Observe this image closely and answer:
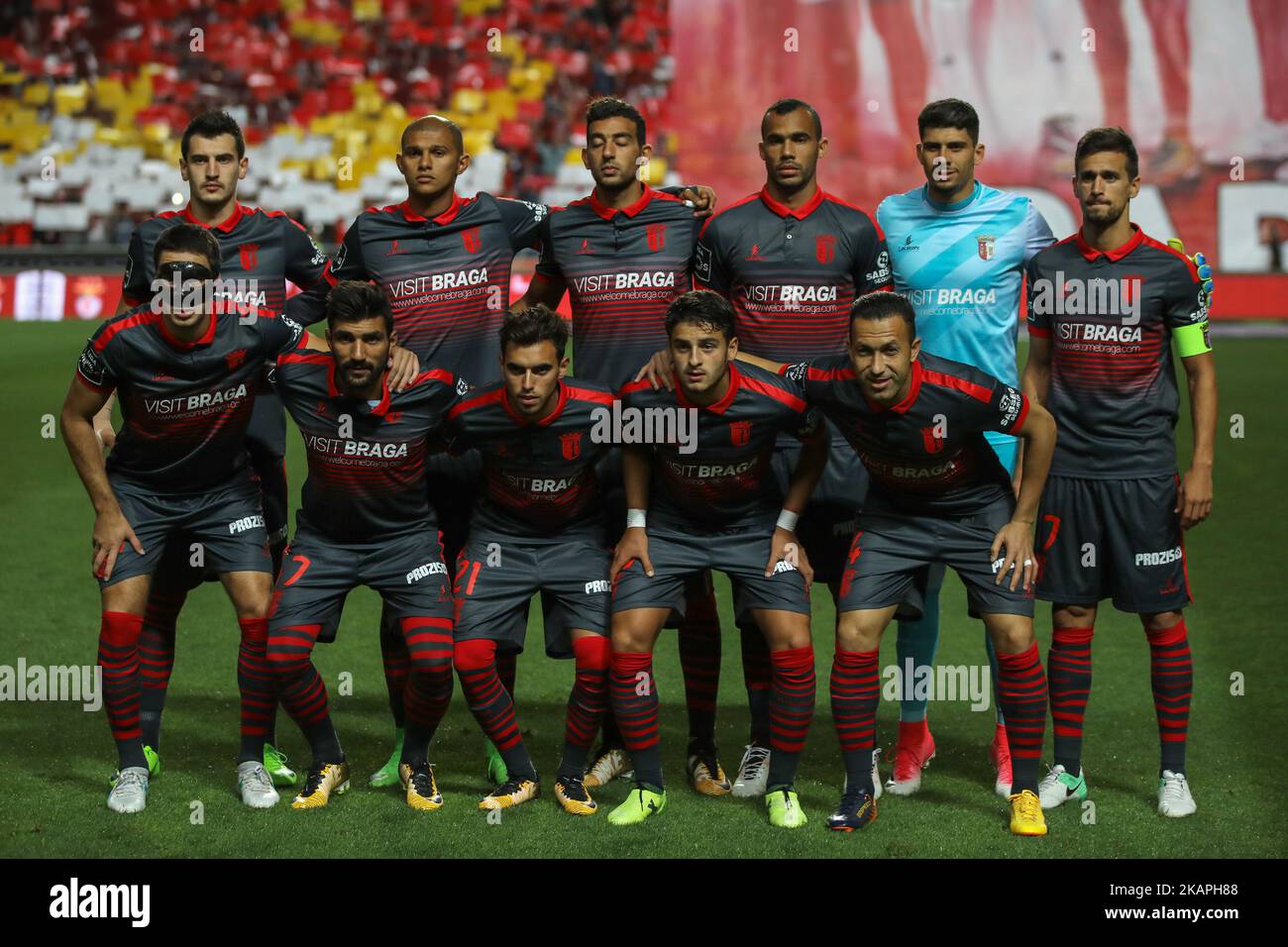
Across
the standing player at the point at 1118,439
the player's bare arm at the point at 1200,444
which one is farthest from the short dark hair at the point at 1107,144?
the player's bare arm at the point at 1200,444

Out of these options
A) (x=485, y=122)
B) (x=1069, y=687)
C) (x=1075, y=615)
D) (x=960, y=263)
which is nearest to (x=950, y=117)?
(x=960, y=263)

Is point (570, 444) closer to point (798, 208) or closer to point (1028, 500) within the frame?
point (798, 208)

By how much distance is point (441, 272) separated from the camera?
5.42m

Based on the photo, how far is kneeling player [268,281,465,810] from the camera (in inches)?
198

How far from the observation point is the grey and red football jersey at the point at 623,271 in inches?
213

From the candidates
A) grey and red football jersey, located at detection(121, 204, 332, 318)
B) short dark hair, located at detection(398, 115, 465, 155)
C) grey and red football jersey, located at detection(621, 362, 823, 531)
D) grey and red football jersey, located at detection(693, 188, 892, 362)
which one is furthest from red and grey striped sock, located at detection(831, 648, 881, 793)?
grey and red football jersey, located at detection(121, 204, 332, 318)

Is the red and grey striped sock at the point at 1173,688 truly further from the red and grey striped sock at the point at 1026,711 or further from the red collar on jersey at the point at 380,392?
the red collar on jersey at the point at 380,392

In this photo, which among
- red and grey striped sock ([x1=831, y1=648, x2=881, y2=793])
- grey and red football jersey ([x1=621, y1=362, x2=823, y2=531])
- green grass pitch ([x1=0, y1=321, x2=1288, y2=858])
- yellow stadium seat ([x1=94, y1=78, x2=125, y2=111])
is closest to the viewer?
green grass pitch ([x1=0, y1=321, x2=1288, y2=858])

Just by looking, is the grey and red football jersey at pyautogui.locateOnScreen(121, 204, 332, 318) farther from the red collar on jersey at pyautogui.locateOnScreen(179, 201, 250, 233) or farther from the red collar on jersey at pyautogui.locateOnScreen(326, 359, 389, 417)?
the red collar on jersey at pyautogui.locateOnScreen(326, 359, 389, 417)

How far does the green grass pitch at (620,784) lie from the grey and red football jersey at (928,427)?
104 centimetres

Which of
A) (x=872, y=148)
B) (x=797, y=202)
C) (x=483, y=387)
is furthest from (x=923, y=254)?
(x=872, y=148)

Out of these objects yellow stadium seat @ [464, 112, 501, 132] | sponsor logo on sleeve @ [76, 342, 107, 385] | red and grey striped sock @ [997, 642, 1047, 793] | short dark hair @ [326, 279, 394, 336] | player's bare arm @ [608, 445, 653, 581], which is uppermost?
yellow stadium seat @ [464, 112, 501, 132]

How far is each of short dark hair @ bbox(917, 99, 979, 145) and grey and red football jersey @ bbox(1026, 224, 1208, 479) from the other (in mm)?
590

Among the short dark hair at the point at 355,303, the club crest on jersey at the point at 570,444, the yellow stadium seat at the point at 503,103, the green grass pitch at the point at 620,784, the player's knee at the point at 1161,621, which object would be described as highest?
the yellow stadium seat at the point at 503,103
